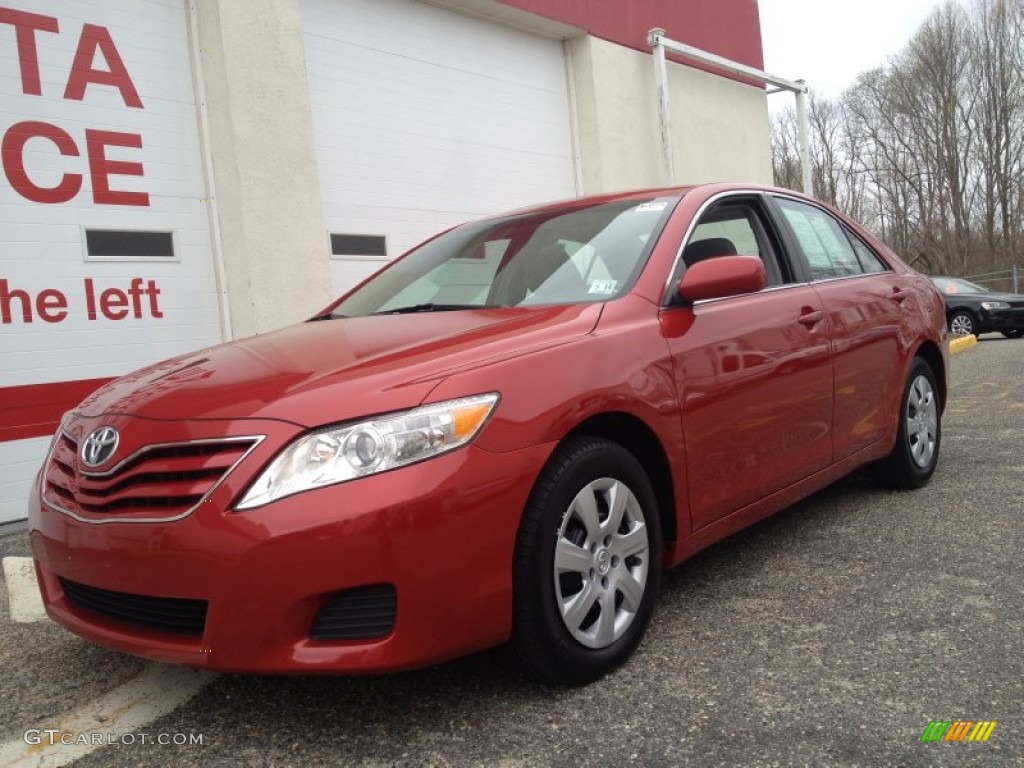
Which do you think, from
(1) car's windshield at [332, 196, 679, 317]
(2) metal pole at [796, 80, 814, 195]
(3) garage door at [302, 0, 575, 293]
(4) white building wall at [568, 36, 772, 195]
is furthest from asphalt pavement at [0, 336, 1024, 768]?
(2) metal pole at [796, 80, 814, 195]

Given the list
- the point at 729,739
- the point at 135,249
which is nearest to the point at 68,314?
the point at 135,249

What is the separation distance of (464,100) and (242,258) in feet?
11.7

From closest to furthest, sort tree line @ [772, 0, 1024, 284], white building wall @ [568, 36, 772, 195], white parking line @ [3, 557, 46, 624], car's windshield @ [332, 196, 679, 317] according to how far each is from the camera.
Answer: car's windshield @ [332, 196, 679, 317], white parking line @ [3, 557, 46, 624], white building wall @ [568, 36, 772, 195], tree line @ [772, 0, 1024, 284]

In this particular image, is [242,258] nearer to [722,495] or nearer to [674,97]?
[722,495]

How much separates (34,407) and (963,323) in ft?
51.2

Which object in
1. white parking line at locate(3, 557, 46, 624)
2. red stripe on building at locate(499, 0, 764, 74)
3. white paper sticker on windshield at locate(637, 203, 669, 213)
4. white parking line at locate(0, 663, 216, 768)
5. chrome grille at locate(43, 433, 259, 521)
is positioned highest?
red stripe on building at locate(499, 0, 764, 74)

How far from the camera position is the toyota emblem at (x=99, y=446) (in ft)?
7.35

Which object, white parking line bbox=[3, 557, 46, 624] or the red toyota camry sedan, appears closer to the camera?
the red toyota camry sedan

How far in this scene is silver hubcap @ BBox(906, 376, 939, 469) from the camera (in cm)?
429

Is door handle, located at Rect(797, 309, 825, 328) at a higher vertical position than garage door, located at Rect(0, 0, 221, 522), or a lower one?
lower

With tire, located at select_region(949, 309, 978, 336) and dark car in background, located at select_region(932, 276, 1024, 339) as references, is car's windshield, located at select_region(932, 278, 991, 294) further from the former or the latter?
tire, located at select_region(949, 309, 978, 336)

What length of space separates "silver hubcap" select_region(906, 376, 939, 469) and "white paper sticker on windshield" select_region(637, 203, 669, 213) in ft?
6.10

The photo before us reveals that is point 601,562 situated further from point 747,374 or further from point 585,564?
point 747,374

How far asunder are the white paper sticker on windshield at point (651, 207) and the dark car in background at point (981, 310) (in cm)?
1457
